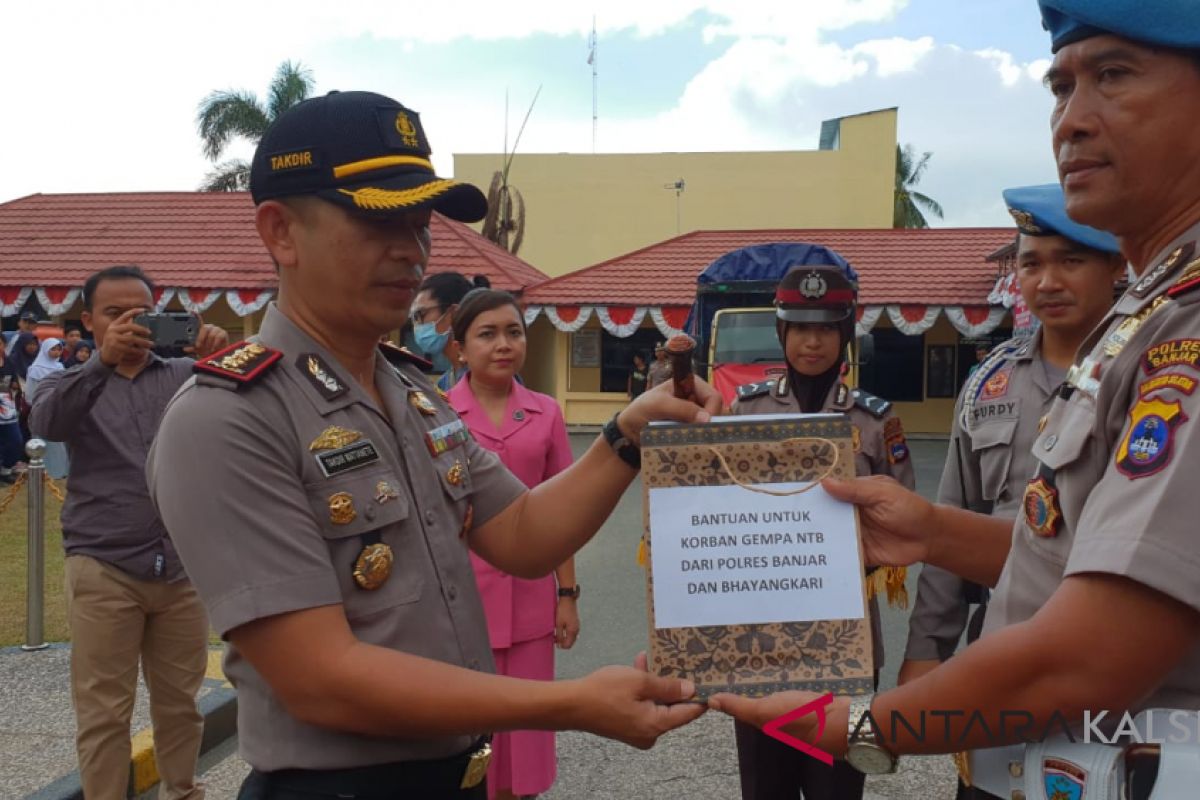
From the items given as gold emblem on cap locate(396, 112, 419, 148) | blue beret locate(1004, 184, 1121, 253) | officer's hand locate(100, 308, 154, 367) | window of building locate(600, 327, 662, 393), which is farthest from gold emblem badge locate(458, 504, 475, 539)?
window of building locate(600, 327, 662, 393)

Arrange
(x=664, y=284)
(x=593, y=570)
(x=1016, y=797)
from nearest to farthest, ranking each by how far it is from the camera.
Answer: (x=1016, y=797), (x=593, y=570), (x=664, y=284)

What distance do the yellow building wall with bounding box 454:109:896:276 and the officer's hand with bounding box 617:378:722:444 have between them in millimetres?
25985

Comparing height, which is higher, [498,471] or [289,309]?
[289,309]

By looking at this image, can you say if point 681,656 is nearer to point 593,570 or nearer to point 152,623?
point 152,623

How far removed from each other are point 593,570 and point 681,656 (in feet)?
20.3

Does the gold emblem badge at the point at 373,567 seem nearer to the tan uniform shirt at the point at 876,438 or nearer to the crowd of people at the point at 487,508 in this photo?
the crowd of people at the point at 487,508

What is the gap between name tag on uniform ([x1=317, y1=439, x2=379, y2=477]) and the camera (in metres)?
1.70

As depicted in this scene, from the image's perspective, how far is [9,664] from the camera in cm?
525

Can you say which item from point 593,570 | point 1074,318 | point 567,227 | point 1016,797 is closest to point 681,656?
point 1016,797

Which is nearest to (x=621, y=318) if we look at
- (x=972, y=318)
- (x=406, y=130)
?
(x=972, y=318)

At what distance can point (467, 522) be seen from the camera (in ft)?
7.02

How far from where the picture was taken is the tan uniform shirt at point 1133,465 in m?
1.25

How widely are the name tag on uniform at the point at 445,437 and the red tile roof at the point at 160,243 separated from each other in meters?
16.1

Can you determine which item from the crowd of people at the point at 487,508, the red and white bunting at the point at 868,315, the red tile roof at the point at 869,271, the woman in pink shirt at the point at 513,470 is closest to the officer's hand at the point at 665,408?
the crowd of people at the point at 487,508
